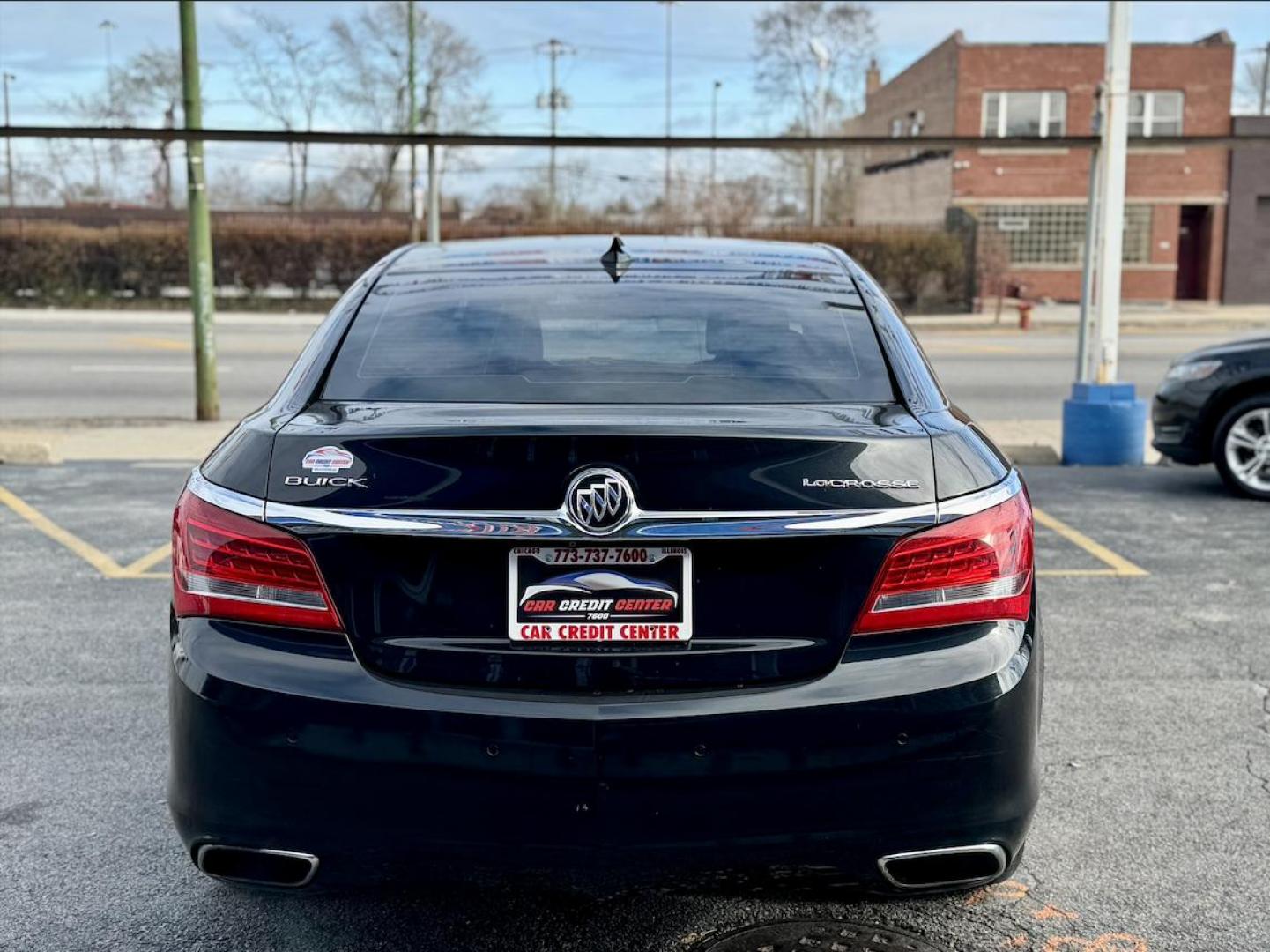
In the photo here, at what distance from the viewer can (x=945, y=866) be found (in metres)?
2.70

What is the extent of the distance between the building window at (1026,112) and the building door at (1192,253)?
5.15 m

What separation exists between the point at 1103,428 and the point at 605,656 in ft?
29.3

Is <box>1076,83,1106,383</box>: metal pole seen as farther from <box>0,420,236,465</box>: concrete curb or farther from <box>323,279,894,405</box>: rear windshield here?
<box>323,279,894,405</box>: rear windshield

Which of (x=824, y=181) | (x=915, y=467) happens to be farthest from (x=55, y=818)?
(x=824, y=181)

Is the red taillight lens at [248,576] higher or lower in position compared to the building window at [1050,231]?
lower

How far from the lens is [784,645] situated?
2.65 meters

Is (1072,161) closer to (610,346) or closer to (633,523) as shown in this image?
(610,346)

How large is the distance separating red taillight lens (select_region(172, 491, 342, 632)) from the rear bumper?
8 cm

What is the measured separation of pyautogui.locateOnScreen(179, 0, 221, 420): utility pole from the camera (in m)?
12.5

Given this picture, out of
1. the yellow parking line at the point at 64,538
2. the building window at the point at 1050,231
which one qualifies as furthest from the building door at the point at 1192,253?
the yellow parking line at the point at 64,538

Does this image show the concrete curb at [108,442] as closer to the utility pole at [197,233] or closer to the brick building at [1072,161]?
the utility pole at [197,233]

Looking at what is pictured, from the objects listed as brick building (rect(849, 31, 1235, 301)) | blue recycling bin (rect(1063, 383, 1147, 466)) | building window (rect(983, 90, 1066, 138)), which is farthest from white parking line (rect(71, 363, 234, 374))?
building window (rect(983, 90, 1066, 138))

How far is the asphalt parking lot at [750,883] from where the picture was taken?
324 centimetres

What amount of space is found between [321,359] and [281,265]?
33669mm
